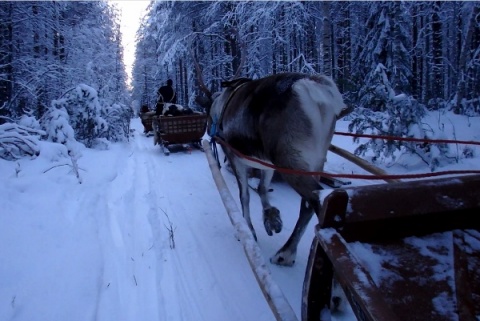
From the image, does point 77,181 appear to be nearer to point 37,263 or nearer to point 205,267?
point 37,263

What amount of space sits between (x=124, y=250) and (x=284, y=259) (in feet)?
5.63

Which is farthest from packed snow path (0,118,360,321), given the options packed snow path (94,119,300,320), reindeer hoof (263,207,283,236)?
reindeer hoof (263,207,283,236)

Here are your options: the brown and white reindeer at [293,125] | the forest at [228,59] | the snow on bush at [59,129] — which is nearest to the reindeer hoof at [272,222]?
the brown and white reindeer at [293,125]

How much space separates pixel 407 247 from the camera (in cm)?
145

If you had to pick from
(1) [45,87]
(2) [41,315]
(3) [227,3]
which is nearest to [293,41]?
(3) [227,3]

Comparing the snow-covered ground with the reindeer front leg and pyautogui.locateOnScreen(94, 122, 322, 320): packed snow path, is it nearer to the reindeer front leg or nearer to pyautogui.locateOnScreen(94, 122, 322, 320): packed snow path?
pyautogui.locateOnScreen(94, 122, 322, 320): packed snow path

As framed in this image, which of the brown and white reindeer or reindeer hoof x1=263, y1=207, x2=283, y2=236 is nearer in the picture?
the brown and white reindeer

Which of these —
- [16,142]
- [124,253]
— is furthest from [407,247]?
[16,142]

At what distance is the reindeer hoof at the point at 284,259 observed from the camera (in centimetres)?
304

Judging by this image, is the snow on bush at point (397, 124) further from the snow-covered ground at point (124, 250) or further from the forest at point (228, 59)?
the snow-covered ground at point (124, 250)

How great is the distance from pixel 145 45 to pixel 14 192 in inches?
1529

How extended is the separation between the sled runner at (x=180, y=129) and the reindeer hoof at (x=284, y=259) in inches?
276

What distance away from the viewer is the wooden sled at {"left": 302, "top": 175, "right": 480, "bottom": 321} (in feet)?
4.10

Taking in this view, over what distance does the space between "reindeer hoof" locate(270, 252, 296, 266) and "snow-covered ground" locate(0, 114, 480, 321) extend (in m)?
0.06
